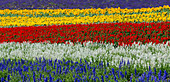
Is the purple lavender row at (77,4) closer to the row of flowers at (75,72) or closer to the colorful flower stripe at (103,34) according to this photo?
the colorful flower stripe at (103,34)

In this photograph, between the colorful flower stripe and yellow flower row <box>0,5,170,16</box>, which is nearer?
the colorful flower stripe

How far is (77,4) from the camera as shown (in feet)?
68.7

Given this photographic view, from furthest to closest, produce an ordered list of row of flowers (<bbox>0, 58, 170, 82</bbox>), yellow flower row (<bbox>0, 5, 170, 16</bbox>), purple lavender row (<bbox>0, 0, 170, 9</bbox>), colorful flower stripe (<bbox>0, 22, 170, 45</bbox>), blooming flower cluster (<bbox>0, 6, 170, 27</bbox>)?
purple lavender row (<bbox>0, 0, 170, 9</bbox>) < yellow flower row (<bbox>0, 5, 170, 16</bbox>) < blooming flower cluster (<bbox>0, 6, 170, 27</bbox>) < colorful flower stripe (<bbox>0, 22, 170, 45</bbox>) < row of flowers (<bbox>0, 58, 170, 82</bbox>)

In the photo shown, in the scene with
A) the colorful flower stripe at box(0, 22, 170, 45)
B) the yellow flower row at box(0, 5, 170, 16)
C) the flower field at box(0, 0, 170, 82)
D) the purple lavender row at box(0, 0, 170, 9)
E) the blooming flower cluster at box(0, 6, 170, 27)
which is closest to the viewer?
the flower field at box(0, 0, 170, 82)

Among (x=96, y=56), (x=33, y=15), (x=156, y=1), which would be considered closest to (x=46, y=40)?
(x=96, y=56)

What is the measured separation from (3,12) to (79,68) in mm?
16670

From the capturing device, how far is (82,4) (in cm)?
2073

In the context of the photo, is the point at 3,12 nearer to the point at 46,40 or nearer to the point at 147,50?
the point at 46,40

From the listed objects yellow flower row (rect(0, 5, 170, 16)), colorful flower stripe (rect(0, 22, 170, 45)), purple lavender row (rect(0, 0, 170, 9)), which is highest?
purple lavender row (rect(0, 0, 170, 9))

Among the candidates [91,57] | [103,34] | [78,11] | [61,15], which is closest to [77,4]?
[78,11]

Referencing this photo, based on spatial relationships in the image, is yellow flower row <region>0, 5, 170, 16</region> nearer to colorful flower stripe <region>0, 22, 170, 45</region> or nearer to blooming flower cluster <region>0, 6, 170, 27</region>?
blooming flower cluster <region>0, 6, 170, 27</region>

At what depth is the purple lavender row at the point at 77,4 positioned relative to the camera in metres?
19.2

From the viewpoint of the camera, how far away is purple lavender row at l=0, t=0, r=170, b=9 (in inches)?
755

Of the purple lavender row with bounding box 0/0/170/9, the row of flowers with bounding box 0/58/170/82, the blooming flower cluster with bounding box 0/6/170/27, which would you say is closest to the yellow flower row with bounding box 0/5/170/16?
the blooming flower cluster with bounding box 0/6/170/27
